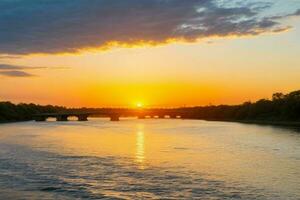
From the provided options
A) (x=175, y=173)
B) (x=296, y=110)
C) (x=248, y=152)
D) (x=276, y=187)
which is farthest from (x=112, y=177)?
(x=296, y=110)

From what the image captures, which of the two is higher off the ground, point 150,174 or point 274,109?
point 274,109

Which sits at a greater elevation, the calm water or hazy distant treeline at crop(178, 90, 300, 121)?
hazy distant treeline at crop(178, 90, 300, 121)

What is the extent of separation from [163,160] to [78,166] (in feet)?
26.8

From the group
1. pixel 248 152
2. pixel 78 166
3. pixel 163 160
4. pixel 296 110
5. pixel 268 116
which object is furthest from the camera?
pixel 268 116

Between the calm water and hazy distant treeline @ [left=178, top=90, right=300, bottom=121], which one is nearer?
the calm water

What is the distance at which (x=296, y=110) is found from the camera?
142 meters

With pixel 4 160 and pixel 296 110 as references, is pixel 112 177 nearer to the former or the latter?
pixel 4 160

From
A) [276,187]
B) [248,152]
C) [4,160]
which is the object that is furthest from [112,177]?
[248,152]

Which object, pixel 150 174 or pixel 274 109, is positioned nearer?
pixel 150 174

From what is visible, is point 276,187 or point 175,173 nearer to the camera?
point 276,187

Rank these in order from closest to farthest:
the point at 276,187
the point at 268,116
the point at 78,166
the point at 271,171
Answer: the point at 276,187
the point at 271,171
the point at 78,166
the point at 268,116

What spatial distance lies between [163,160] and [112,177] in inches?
456

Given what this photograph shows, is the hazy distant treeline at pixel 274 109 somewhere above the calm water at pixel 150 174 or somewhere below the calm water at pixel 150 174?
above

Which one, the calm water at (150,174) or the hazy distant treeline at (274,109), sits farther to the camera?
the hazy distant treeline at (274,109)
